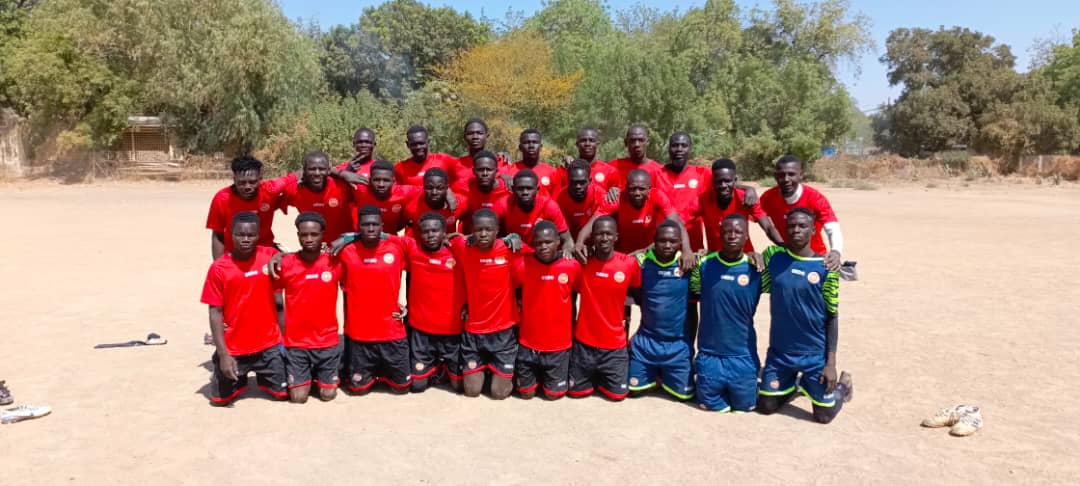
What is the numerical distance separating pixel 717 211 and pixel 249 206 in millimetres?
3880

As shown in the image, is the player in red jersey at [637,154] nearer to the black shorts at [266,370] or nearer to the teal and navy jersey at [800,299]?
the teal and navy jersey at [800,299]

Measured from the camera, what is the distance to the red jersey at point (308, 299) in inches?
215

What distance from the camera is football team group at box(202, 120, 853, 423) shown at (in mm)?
5156

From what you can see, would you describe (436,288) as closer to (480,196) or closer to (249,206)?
(480,196)

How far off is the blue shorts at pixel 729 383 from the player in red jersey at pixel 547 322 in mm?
1027

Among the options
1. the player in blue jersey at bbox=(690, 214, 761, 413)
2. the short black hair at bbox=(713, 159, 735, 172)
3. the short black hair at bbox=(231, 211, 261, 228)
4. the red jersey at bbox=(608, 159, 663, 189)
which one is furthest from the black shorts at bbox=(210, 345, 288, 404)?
the short black hair at bbox=(713, 159, 735, 172)

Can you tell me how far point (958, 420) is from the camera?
4801 mm

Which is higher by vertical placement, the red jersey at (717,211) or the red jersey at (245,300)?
the red jersey at (717,211)

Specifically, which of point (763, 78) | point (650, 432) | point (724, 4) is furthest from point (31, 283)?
point (724, 4)

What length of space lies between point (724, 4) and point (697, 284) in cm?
4577

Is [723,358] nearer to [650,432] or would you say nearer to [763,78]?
[650,432]

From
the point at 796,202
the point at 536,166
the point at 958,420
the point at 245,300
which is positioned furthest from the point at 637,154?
the point at 245,300

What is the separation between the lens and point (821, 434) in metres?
4.77

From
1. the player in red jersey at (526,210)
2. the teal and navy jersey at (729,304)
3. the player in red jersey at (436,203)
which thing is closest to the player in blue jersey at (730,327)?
the teal and navy jersey at (729,304)
